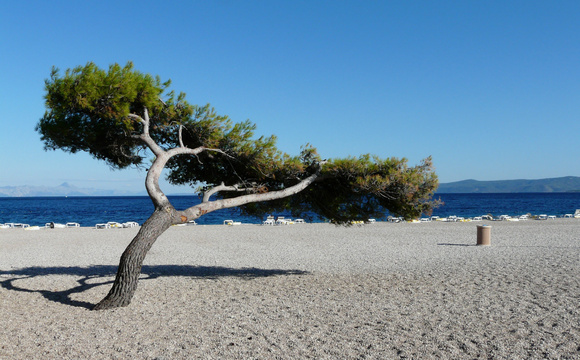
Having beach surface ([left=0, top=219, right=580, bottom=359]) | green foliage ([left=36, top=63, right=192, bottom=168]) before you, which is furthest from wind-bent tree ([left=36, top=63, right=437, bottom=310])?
beach surface ([left=0, top=219, right=580, bottom=359])

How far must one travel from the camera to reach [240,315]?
633cm

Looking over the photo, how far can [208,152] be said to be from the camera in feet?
27.5

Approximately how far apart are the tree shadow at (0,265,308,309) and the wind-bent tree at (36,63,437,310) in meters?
1.72

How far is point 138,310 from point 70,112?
328 cm

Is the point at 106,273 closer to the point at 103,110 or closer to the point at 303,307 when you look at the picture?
the point at 103,110

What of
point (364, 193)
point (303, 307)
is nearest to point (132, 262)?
point (303, 307)

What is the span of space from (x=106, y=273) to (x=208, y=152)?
453cm

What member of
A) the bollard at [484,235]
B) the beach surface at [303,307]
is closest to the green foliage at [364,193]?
the beach surface at [303,307]

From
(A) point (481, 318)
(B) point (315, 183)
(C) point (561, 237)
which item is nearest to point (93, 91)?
(B) point (315, 183)

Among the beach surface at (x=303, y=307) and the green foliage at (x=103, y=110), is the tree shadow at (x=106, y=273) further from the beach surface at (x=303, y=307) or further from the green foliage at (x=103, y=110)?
the green foliage at (x=103, y=110)

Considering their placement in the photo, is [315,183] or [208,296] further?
[315,183]

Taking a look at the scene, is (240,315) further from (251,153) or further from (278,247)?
(278,247)

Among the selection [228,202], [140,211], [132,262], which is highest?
[228,202]

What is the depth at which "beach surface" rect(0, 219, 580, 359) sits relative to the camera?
4848 mm
